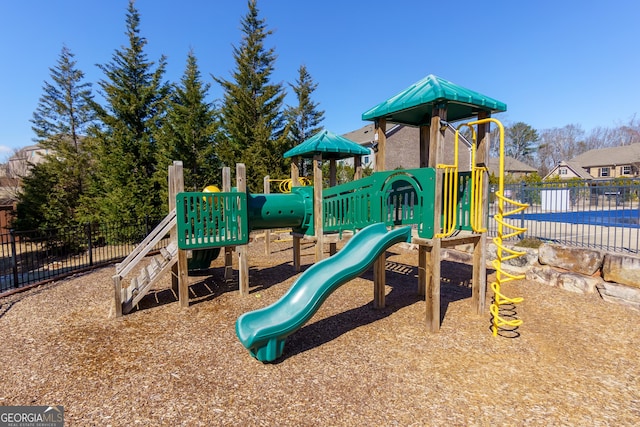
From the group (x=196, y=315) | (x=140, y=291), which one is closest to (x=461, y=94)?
(x=196, y=315)

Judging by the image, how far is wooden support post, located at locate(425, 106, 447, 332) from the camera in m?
4.71

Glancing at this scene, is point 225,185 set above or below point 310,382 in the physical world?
above

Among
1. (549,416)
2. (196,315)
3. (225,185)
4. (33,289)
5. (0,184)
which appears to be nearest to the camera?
(549,416)

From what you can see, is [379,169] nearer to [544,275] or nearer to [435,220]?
[435,220]

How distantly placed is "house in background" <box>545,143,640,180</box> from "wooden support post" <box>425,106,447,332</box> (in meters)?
42.8

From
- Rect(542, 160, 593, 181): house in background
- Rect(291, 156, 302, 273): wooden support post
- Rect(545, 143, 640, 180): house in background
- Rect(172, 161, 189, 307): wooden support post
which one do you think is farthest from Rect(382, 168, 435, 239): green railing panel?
Rect(542, 160, 593, 181): house in background

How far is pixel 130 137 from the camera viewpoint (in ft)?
49.1

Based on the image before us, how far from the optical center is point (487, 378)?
11.9 ft

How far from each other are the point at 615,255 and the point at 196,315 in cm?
736

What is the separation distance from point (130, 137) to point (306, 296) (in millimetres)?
13919

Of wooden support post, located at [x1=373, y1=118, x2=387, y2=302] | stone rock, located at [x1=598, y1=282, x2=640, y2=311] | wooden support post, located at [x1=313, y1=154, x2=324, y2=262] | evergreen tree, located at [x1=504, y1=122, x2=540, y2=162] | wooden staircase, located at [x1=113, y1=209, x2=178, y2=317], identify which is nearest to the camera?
wooden staircase, located at [x1=113, y1=209, x2=178, y2=317]

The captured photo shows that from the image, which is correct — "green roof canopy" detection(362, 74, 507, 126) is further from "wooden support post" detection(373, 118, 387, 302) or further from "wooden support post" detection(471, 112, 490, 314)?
"wooden support post" detection(471, 112, 490, 314)

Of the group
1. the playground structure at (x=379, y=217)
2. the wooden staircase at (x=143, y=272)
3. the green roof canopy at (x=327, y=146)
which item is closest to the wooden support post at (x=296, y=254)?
the playground structure at (x=379, y=217)

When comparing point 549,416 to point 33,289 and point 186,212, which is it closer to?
point 186,212
